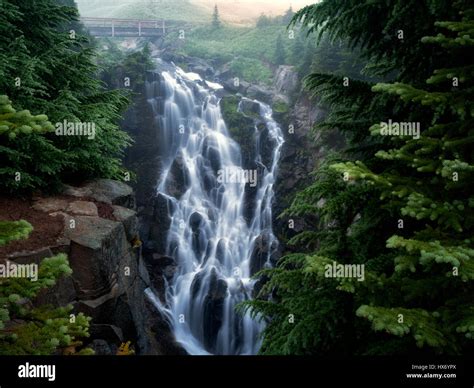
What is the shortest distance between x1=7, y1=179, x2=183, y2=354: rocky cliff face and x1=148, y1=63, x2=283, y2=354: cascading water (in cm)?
782

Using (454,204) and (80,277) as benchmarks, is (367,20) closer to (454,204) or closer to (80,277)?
(454,204)

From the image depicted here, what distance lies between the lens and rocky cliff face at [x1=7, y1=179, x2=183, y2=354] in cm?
721

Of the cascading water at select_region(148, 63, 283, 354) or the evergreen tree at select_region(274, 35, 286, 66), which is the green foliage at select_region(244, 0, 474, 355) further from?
the evergreen tree at select_region(274, 35, 286, 66)

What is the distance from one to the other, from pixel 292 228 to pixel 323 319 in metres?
18.1

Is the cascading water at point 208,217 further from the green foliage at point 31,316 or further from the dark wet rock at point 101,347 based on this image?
the green foliage at point 31,316

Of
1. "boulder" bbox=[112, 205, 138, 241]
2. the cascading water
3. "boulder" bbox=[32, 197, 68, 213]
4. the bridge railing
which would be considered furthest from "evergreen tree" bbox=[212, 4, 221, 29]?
"boulder" bbox=[32, 197, 68, 213]

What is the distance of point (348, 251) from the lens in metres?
4.07

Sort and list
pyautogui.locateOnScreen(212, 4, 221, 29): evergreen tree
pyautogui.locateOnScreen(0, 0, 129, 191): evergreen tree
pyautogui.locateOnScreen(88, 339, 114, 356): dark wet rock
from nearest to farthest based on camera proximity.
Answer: pyautogui.locateOnScreen(88, 339, 114, 356): dark wet rock < pyautogui.locateOnScreen(0, 0, 129, 191): evergreen tree < pyautogui.locateOnScreen(212, 4, 221, 29): evergreen tree

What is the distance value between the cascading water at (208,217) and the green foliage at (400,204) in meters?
12.4

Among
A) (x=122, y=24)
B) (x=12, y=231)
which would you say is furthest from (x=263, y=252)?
(x=122, y=24)

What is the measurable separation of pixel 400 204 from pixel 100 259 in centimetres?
609

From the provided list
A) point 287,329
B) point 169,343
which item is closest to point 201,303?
point 169,343

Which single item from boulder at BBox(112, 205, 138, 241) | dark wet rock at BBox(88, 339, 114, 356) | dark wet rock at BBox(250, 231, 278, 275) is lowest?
dark wet rock at BBox(250, 231, 278, 275)

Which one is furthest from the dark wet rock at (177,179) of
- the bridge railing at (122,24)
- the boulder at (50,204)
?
the bridge railing at (122,24)
